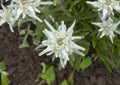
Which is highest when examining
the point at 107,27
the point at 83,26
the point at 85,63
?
the point at 107,27

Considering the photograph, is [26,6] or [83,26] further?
[83,26]

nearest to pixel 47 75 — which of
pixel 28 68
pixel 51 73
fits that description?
pixel 51 73

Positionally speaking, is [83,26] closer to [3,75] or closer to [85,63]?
[85,63]

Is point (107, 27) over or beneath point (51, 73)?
over

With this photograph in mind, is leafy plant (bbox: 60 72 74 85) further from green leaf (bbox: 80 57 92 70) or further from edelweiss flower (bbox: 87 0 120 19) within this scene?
edelweiss flower (bbox: 87 0 120 19)

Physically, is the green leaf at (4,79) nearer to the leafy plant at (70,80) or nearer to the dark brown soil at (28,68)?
the dark brown soil at (28,68)

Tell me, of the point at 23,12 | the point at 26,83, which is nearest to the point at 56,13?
the point at 23,12

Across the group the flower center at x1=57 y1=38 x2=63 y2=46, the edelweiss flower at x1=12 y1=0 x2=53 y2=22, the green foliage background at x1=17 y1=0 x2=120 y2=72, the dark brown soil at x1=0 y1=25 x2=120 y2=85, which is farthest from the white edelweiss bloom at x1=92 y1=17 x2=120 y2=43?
the dark brown soil at x1=0 y1=25 x2=120 y2=85

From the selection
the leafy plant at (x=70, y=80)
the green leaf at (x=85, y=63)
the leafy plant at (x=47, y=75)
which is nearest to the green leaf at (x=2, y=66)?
the leafy plant at (x=47, y=75)

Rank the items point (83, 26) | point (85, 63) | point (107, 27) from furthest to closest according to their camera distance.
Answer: point (85, 63)
point (83, 26)
point (107, 27)
